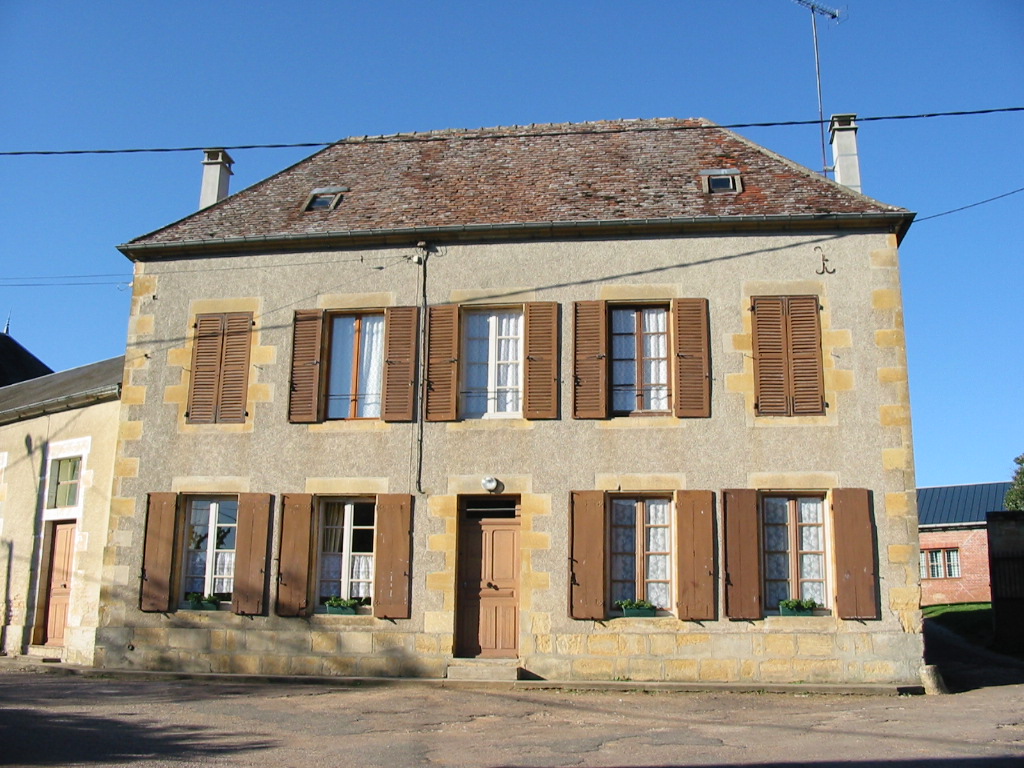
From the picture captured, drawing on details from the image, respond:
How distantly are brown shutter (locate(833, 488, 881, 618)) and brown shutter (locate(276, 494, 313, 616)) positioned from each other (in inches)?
252

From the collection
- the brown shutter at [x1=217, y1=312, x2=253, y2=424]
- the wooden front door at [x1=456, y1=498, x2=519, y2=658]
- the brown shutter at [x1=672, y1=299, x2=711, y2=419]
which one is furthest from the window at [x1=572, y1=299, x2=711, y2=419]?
the brown shutter at [x1=217, y1=312, x2=253, y2=424]

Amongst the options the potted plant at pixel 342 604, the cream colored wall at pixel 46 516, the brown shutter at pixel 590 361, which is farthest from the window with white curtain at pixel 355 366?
A: the cream colored wall at pixel 46 516

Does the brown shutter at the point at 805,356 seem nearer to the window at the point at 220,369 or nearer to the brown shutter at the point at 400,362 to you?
the brown shutter at the point at 400,362

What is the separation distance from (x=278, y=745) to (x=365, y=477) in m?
4.86

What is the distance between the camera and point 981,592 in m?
29.6

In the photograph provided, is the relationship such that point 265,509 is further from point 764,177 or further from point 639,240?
point 764,177

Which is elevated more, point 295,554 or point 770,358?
point 770,358

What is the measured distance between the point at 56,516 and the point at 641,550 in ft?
29.1

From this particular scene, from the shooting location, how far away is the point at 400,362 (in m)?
12.6

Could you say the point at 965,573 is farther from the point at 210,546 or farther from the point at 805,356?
the point at 210,546

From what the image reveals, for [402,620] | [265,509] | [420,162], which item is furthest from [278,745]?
[420,162]

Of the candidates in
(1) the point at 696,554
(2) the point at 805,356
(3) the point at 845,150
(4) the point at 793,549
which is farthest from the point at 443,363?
(3) the point at 845,150

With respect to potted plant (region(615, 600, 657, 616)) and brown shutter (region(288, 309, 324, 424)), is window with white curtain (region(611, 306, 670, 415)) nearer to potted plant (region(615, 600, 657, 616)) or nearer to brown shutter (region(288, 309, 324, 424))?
potted plant (region(615, 600, 657, 616))

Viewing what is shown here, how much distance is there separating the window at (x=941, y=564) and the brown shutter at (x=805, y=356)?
2156cm
